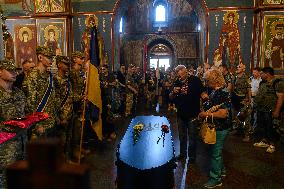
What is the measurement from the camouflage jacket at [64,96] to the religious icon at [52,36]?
7.77m

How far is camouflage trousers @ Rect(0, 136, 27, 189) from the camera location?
3.37 meters

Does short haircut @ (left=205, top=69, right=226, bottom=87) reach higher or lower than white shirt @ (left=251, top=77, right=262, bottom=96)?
higher

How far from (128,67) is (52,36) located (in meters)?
3.67

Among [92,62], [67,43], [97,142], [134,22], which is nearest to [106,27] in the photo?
[67,43]

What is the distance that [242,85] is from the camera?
8.35 meters

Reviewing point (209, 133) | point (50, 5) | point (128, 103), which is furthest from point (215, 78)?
point (50, 5)

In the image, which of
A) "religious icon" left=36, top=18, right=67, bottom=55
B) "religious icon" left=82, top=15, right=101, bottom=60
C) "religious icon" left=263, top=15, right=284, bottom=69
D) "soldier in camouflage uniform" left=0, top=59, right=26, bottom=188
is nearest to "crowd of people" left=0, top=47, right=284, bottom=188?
"soldier in camouflage uniform" left=0, top=59, right=26, bottom=188

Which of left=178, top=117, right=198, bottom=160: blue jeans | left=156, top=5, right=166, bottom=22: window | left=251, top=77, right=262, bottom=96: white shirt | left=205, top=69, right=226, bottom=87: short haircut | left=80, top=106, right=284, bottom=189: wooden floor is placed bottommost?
left=80, top=106, right=284, bottom=189: wooden floor

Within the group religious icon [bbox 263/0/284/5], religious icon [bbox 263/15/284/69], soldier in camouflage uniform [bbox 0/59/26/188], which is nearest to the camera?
soldier in camouflage uniform [bbox 0/59/26/188]

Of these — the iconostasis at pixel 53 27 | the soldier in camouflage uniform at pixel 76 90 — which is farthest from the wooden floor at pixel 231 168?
the iconostasis at pixel 53 27

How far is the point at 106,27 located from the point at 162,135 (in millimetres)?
8786

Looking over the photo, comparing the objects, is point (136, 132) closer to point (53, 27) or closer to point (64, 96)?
point (64, 96)

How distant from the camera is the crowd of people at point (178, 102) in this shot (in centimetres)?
417

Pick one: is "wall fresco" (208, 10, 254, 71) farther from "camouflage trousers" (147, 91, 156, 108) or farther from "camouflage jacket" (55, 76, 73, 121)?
"camouflage jacket" (55, 76, 73, 121)
